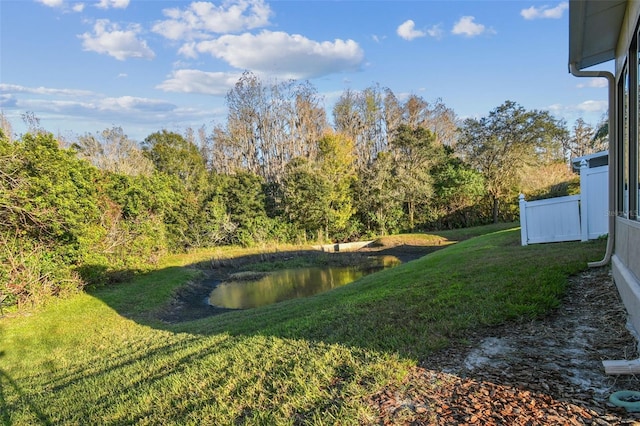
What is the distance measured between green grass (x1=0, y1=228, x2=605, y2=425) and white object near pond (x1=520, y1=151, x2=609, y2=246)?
0.90 meters

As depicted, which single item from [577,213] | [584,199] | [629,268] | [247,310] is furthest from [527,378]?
[247,310]

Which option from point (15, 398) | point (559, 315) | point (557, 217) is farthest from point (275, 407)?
point (557, 217)

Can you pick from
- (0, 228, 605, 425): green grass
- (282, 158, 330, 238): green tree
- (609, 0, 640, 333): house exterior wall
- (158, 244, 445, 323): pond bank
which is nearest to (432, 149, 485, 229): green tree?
(158, 244, 445, 323): pond bank

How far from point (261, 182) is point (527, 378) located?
73.3 feet

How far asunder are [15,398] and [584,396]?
570 centimetres

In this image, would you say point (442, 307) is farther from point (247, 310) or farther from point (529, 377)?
point (247, 310)

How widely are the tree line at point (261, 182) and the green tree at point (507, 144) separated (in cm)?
7

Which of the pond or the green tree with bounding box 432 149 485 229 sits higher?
the green tree with bounding box 432 149 485 229

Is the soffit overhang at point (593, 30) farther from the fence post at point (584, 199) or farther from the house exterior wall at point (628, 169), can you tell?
the fence post at point (584, 199)

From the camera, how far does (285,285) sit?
46.3ft

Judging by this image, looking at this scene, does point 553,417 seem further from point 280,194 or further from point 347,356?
point 280,194

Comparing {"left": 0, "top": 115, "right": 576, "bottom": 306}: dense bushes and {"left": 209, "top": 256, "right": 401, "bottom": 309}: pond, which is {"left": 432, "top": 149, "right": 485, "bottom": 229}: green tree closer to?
{"left": 0, "top": 115, "right": 576, "bottom": 306}: dense bushes

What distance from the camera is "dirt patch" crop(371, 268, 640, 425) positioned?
2.03 m

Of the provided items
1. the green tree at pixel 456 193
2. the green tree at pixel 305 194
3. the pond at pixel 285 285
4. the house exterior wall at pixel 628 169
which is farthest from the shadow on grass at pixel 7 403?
the green tree at pixel 456 193
